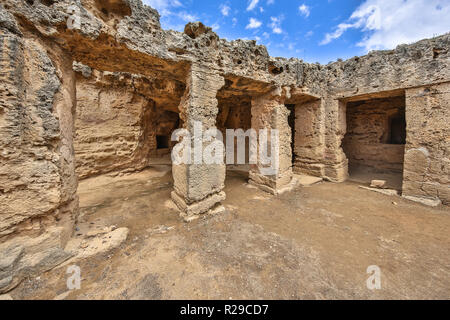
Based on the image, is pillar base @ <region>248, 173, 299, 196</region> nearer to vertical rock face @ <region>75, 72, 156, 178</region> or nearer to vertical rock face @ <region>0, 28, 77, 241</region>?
vertical rock face @ <region>0, 28, 77, 241</region>

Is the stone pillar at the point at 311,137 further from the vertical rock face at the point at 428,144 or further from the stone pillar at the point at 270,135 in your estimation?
the vertical rock face at the point at 428,144

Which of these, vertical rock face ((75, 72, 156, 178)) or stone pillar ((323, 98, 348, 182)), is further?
stone pillar ((323, 98, 348, 182))

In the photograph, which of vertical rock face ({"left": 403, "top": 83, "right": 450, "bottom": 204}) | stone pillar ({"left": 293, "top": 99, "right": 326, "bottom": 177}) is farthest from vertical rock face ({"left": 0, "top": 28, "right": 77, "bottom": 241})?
vertical rock face ({"left": 403, "top": 83, "right": 450, "bottom": 204})

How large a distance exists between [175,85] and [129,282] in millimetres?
5222

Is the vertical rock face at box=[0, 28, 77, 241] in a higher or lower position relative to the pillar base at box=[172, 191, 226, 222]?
higher

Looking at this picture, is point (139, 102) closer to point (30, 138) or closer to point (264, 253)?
point (30, 138)

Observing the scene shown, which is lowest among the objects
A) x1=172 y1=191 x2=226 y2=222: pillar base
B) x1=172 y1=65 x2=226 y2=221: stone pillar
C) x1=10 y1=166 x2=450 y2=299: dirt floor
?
x1=10 y1=166 x2=450 y2=299: dirt floor

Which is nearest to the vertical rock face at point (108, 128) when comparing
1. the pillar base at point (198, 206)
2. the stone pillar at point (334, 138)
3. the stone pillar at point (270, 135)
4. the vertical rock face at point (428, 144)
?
the pillar base at point (198, 206)

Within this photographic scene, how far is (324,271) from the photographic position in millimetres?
1999

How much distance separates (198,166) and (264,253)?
1.81 metres

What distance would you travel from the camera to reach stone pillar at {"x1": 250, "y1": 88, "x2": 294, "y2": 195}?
14.7ft

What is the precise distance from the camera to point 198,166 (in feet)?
10.3

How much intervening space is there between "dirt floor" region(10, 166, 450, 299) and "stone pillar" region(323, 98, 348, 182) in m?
1.73

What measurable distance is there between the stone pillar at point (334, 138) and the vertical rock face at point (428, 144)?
1.56 m
